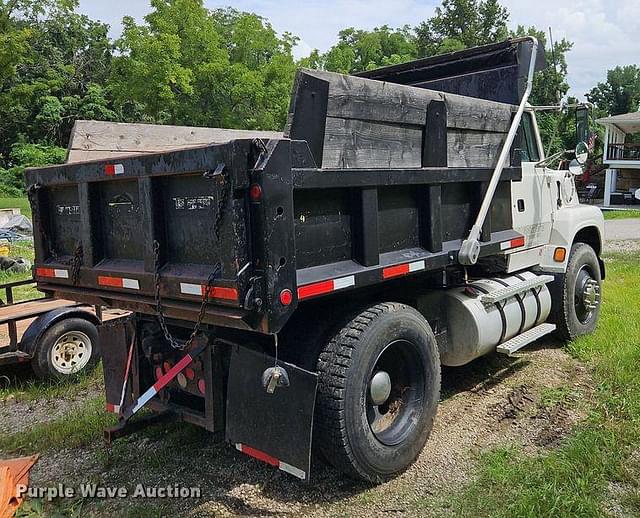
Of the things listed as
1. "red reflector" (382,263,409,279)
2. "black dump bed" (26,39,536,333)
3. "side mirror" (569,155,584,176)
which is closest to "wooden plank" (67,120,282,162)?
"black dump bed" (26,39,536,333)

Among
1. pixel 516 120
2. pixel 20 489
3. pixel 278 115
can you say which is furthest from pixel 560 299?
pixel 278 115

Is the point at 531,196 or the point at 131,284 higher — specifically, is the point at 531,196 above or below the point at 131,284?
above

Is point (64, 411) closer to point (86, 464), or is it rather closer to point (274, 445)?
point (86, 464)

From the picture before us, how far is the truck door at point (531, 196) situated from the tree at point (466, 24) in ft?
146

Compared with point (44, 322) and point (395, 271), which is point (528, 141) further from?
point (44, 322)

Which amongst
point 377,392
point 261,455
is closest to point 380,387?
point 377,392

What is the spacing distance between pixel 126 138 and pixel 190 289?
178cm

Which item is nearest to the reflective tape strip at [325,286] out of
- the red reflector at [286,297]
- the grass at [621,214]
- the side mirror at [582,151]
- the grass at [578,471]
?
the red reflector at [286,297]

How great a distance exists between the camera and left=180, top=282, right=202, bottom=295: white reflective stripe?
128 inches

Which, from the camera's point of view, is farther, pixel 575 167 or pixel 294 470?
pixel 575 167

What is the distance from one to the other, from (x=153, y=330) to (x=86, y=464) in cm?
110

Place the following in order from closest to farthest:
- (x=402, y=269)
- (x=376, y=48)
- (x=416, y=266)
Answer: (x=402, y=269)
(x=416, y=266)
(x=376, y=48)

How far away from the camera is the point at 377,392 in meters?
3.97

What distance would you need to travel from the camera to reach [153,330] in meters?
4.11
